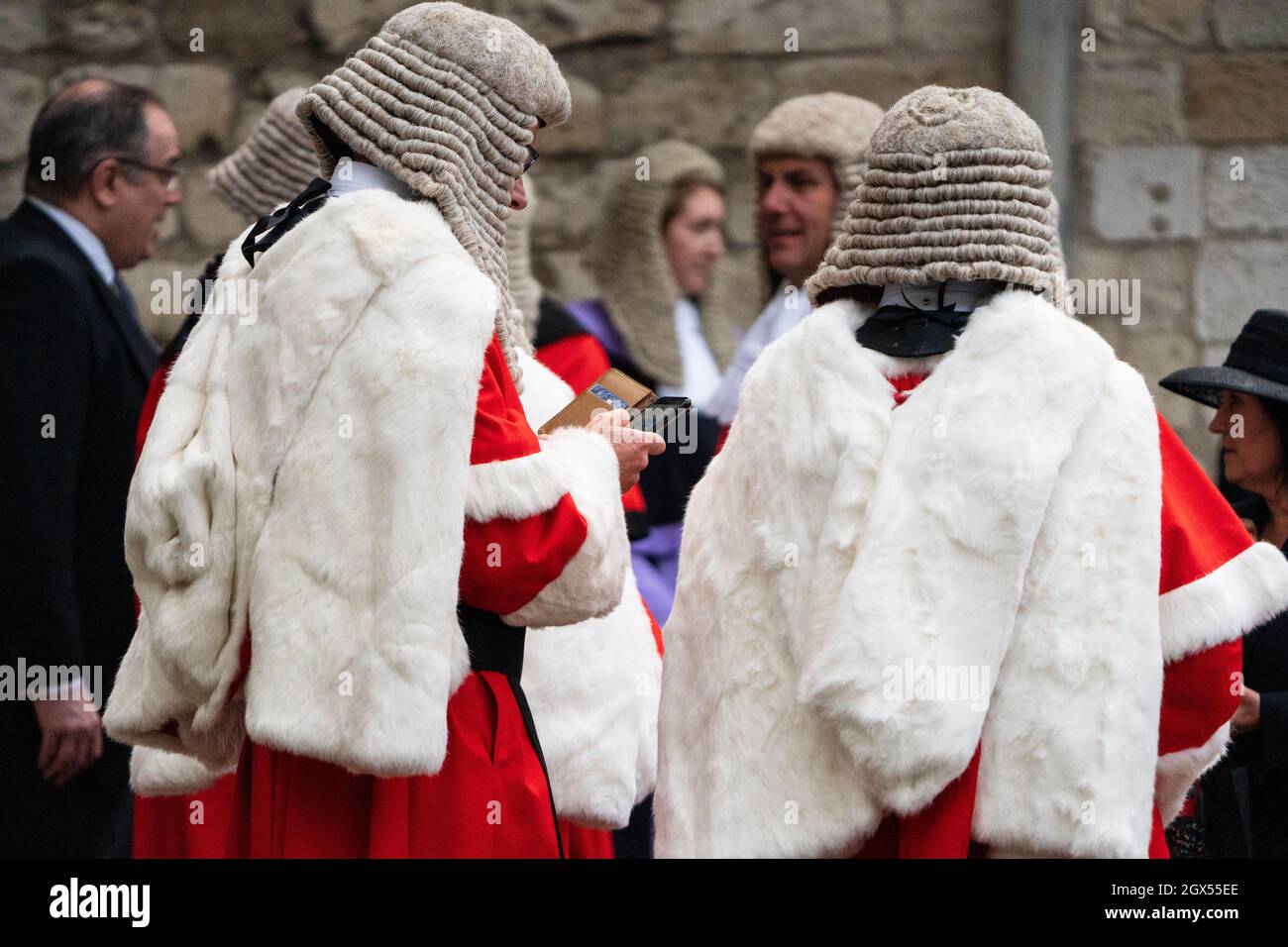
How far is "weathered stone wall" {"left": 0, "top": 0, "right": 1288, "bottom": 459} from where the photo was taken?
6.52 m

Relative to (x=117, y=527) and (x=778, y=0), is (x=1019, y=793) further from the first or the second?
(x=778, y=0)

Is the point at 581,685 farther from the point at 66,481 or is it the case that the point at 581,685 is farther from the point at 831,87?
the point at 831,87

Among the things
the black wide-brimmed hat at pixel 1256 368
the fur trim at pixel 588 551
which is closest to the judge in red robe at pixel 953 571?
the fur trim at pixel 588 551

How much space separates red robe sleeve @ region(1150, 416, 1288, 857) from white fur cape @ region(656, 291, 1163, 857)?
0.09 m

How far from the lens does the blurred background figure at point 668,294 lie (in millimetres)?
5148

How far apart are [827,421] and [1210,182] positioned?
419 cm

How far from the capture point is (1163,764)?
2.95m

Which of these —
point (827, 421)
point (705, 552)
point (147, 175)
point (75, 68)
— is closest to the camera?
point (827, 421)

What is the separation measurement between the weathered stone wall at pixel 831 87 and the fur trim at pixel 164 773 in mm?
3556

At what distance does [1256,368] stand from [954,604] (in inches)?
57.5

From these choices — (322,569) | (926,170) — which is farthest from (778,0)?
(322,569)

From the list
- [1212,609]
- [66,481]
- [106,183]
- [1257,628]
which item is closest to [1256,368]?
[1257,628]

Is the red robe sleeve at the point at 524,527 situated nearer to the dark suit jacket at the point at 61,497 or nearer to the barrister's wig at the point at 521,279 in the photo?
the dark suit jacket at the point at 61,497

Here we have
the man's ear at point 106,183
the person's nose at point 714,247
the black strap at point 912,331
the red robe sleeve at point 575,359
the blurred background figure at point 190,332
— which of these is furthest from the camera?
the person's nose at point 714,247
